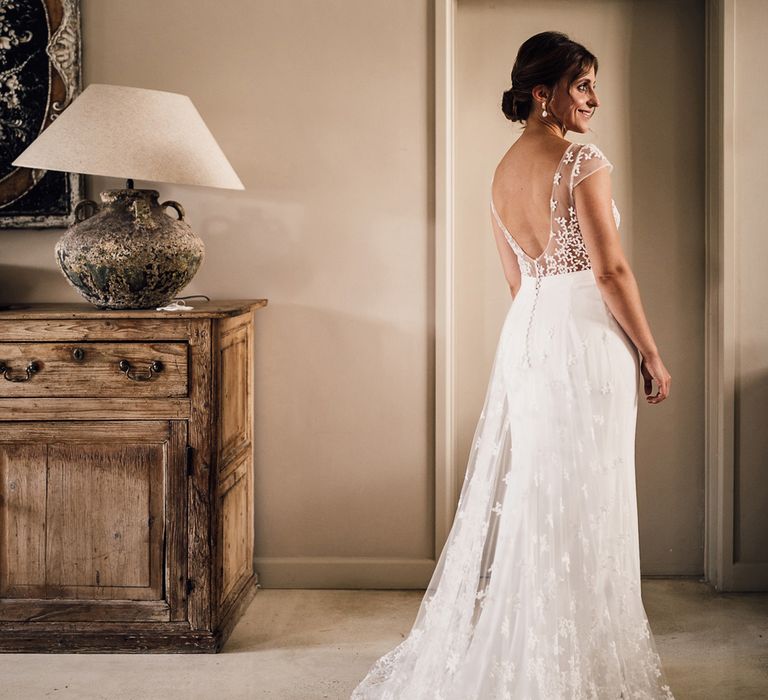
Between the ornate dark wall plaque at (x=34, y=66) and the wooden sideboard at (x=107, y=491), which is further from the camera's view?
the ornate dark wall plaque at (x=34, y=66)

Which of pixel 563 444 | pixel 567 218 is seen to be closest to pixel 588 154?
pixel 567 218

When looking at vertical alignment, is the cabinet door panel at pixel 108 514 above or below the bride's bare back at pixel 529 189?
below

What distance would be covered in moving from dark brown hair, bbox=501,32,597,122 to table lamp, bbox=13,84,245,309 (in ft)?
3.11

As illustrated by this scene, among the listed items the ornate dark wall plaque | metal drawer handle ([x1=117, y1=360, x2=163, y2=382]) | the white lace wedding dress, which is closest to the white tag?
metal drawer handle ([x1=117, y1=360, x2=163, y2=382])

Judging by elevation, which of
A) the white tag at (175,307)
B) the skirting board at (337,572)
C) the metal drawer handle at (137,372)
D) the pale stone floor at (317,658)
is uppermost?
the white tag at (175,307)

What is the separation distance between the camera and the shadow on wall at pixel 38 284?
2893mm

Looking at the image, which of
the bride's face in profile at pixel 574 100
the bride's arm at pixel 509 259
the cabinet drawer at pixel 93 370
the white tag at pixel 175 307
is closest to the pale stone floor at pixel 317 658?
the cabinet drawer at pixel 93 370

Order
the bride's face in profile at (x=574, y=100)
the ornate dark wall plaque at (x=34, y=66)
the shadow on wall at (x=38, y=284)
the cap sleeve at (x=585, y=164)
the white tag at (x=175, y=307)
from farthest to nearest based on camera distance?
the shadow on wall at (x=38, y=284) → the ornate dark wall plaque at (x=34, y=66) → the white tag at (x=175, y=307) → the bride's face in profile at (x=574, y=100) → the cap sleeve at (x=585, y=164)

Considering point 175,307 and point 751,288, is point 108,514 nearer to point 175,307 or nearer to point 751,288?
point 175,307

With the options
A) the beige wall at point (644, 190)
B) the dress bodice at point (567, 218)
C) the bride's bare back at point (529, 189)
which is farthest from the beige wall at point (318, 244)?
the dress bodice at point (567, 218)

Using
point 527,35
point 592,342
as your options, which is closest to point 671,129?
point 527,35

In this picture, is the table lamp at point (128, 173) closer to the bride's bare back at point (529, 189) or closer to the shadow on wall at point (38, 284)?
the shadow on wall at point (38, 284)

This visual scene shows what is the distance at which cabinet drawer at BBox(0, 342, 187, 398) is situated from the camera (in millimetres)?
2355

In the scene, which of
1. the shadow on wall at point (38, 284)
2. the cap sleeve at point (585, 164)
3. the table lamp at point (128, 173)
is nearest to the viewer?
the cap sleeve at point (585, 164)
